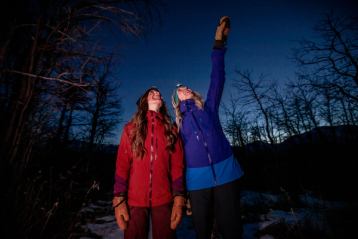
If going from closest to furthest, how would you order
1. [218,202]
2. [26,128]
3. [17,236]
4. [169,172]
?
[218,202], [169,172], [17,236], [26,128]

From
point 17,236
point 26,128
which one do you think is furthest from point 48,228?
point 26,128

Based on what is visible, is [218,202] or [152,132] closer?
[218,202]

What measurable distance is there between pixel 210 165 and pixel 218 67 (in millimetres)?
1144

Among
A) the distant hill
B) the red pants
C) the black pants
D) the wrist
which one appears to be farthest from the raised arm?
the distant hill

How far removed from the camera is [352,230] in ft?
9.90

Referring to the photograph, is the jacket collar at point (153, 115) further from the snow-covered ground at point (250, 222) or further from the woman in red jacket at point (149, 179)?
the snow-covered ground at point (250, 222)

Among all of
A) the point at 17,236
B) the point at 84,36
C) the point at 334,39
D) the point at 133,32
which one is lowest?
the point at 17,236

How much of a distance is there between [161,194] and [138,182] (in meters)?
0.25

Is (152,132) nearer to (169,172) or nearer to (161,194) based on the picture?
(169,172)

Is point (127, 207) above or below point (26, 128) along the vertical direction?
below

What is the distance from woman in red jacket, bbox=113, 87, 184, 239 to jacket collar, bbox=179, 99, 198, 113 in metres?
0.25

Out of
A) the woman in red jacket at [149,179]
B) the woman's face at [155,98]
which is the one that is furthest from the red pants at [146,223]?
the woman's face at [155,98]

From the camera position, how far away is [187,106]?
222 centimetres

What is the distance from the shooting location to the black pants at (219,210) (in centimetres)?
172
